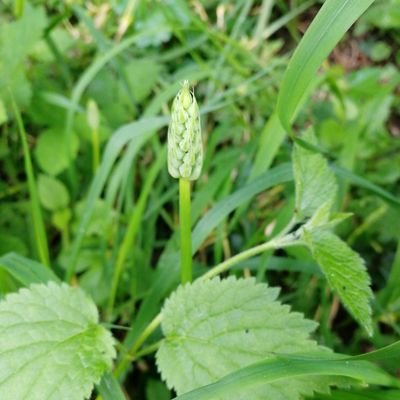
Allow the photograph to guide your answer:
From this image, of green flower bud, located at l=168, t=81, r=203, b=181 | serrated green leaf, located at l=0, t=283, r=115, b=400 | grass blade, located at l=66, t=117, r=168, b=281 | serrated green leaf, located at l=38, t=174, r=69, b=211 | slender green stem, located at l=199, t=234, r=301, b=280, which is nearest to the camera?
green flower bud, located at l=168, t=81, r=203, b=181

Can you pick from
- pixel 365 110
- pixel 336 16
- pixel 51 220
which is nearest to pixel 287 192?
pixel 365 110

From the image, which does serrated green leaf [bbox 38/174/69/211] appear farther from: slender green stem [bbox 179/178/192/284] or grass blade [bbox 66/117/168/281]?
slender green stem [bbox 179/178/192/284]

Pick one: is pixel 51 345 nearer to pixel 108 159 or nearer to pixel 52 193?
pixel 108 159

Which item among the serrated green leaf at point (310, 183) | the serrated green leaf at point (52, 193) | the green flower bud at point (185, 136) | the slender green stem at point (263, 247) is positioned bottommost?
the slender green stem at point (263, 247)

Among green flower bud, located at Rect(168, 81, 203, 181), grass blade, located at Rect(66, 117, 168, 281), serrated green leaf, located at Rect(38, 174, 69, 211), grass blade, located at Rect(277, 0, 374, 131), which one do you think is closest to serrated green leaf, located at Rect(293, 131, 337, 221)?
grass blade, located at Rect(277, 0, 374, 131)

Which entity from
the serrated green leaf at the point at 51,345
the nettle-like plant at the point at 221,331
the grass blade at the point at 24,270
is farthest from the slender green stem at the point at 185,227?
the grass blade at the point at 24,270

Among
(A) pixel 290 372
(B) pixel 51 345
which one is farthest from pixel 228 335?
(B) pixel 51 345

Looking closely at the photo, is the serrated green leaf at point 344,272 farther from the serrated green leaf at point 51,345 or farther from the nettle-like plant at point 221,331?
the serrated green leaf at point 51,345
